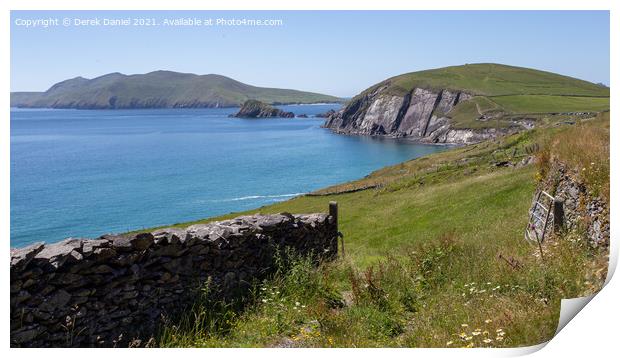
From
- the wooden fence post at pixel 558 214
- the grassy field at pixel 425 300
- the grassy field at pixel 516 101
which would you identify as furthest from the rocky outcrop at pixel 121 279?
the grassy field at pixel 516 101

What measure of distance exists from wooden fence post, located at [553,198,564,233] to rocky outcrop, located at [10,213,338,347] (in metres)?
6.41

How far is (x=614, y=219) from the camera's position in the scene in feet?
32.2

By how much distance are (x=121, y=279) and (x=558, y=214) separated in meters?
9.33

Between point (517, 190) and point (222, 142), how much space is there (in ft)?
478

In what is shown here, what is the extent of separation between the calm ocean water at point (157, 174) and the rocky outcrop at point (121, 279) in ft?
179

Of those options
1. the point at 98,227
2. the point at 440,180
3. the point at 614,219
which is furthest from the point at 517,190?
the point at 98,227

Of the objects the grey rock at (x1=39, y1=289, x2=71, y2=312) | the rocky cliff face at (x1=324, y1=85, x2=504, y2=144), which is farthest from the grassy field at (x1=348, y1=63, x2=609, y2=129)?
the grey rock at (x1=39, y1=289, x2=71, y2=312)

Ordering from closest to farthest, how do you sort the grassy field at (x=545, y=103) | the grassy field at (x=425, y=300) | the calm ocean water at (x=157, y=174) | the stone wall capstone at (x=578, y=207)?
1. the grassy field at (x=425, y=300)
2. the stone wall capstone at (x=578, y=207)
3. the calm ocean water at (x=157, y=174)
4. the grassy field at (x=545, y=103)

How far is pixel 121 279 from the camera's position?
810cm

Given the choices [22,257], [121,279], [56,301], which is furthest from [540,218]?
[22,257]

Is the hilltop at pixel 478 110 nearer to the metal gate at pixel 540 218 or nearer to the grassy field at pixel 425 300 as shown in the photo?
the metal gate at pixel 540 218

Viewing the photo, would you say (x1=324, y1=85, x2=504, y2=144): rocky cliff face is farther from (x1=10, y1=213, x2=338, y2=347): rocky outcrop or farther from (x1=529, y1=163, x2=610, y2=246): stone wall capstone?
(x1=10, y1=213, x2=338, y2=347): rocky outcrop

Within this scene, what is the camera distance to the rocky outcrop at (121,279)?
7223mm
